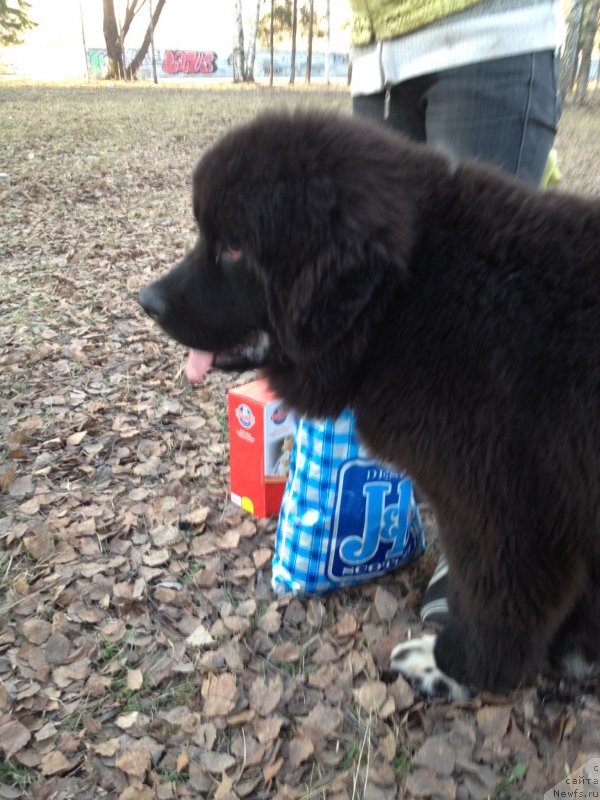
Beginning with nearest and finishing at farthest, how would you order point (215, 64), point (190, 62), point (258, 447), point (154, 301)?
point (154, 301) → point (258, 447) → point (190, 62) → point (215, 64)

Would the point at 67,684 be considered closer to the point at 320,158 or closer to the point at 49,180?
the point at 320,158

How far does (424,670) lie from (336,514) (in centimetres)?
58

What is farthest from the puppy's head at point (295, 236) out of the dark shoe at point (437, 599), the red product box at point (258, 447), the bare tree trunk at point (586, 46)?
the bare tree trunk at point (586, 46)

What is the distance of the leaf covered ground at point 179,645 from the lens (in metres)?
1.80

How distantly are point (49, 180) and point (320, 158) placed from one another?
871 centimetres

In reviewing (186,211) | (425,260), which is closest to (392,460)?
(425,260)

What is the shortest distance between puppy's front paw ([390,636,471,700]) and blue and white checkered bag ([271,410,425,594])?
0.35m

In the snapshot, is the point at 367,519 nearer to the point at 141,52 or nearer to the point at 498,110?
the point at 498,110

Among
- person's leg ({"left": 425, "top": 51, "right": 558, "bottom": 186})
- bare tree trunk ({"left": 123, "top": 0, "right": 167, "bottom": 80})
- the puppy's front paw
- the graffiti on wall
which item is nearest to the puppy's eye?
person's leg ({"left": 425, "top": 51, "right": 558, "bottom": 186})

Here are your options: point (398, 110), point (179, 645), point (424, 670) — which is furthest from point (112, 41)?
point (424, 670)

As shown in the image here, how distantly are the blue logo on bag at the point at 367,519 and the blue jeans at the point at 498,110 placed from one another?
1103 millimetres

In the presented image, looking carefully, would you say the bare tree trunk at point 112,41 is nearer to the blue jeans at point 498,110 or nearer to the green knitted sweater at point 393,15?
the green knitted sweater at point 393,15

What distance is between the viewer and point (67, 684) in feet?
6.73

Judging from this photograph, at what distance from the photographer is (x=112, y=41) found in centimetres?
2528
